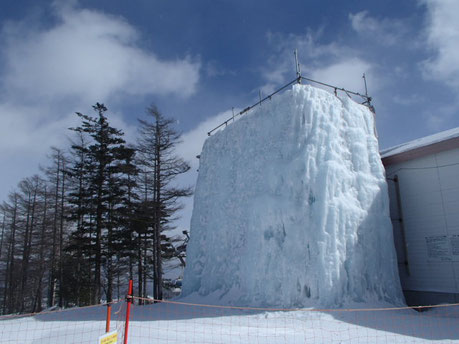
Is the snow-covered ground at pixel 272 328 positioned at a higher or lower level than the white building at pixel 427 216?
lower

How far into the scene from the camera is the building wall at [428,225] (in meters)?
10.2

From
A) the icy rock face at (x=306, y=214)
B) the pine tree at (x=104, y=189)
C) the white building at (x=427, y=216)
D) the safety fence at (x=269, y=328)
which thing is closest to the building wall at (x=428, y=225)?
the white building at (x=427, y=216)

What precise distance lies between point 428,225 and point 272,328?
21.8ft

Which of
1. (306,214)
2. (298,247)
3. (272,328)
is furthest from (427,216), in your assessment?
(272,328)

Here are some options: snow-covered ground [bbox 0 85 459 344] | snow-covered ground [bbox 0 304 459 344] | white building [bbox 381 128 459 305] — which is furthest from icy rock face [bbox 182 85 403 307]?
white building [bbox 381 128 459 305]

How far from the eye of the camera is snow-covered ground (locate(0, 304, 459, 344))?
649cm

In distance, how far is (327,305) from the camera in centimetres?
908

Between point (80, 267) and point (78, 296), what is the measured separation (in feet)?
6.25

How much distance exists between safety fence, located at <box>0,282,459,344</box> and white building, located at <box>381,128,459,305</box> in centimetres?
127

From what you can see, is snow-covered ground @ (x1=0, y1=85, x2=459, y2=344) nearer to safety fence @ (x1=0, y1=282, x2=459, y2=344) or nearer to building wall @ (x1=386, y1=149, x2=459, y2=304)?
safety fence @ (x1=0, y1=282, x2=459, y2=344)

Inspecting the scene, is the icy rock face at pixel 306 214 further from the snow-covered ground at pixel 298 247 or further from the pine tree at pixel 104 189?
the pine tree at pixel 104 189

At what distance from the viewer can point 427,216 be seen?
36.1 ft

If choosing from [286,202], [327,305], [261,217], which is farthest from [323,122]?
[327,305]

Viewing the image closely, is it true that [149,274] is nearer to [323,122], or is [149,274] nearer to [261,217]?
[261,217]
